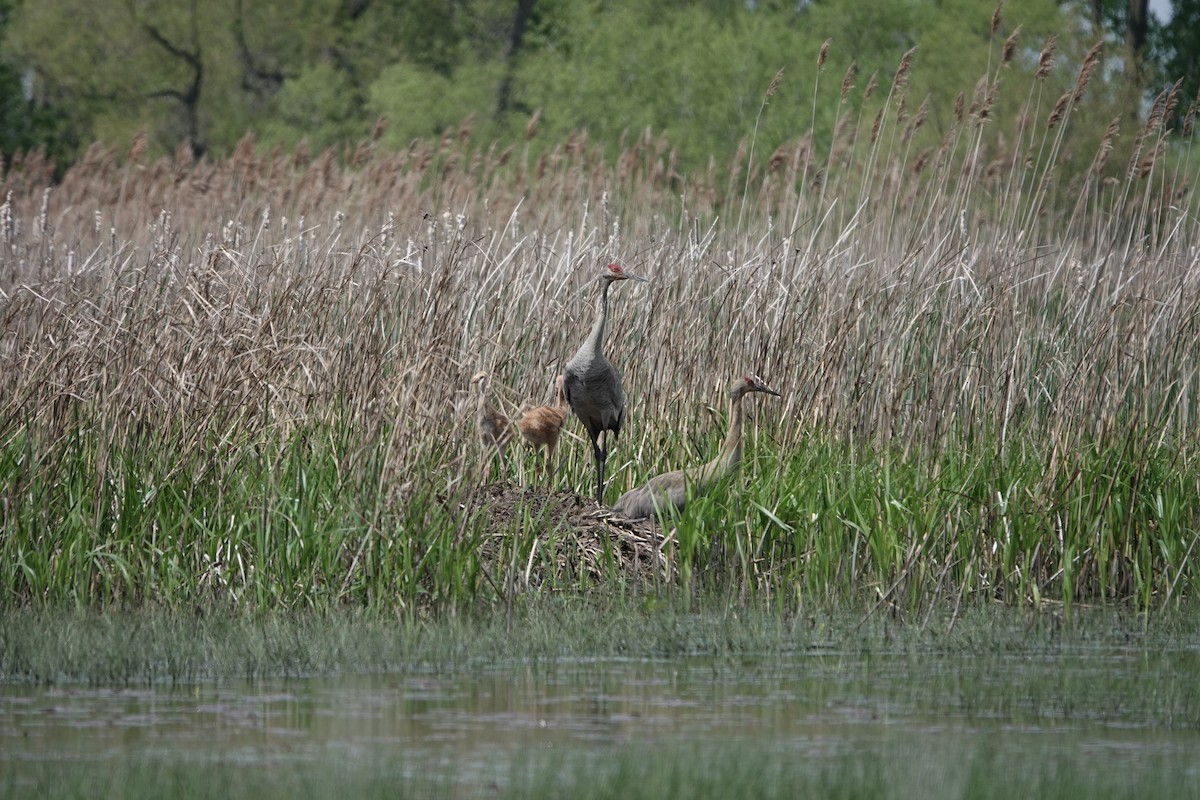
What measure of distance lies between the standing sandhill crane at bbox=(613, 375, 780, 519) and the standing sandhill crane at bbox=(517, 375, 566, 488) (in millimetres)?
569

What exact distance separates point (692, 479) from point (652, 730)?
2.87 meters

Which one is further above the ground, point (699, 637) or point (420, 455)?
point (420, 455)

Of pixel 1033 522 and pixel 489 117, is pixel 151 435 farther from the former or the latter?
pixel 489 117

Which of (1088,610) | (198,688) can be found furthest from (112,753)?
(1088,610)

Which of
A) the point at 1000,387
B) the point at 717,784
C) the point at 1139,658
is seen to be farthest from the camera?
the point at 1000,387

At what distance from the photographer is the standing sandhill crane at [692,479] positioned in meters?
7.47

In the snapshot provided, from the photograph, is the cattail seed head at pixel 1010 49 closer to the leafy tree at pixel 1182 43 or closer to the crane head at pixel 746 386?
the crane head at pixel 746 386

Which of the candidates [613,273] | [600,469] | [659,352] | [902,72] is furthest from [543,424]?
[902,72]

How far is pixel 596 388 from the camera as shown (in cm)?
780

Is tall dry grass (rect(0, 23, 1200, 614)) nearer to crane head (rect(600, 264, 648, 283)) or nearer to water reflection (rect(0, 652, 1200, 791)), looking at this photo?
crane head (rect(600, 264, 648, 283))

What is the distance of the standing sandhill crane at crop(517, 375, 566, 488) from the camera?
26.5 feet

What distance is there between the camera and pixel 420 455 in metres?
6.66

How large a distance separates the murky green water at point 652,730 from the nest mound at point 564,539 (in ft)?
4.08

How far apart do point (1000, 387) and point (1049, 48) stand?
7.48 ft
